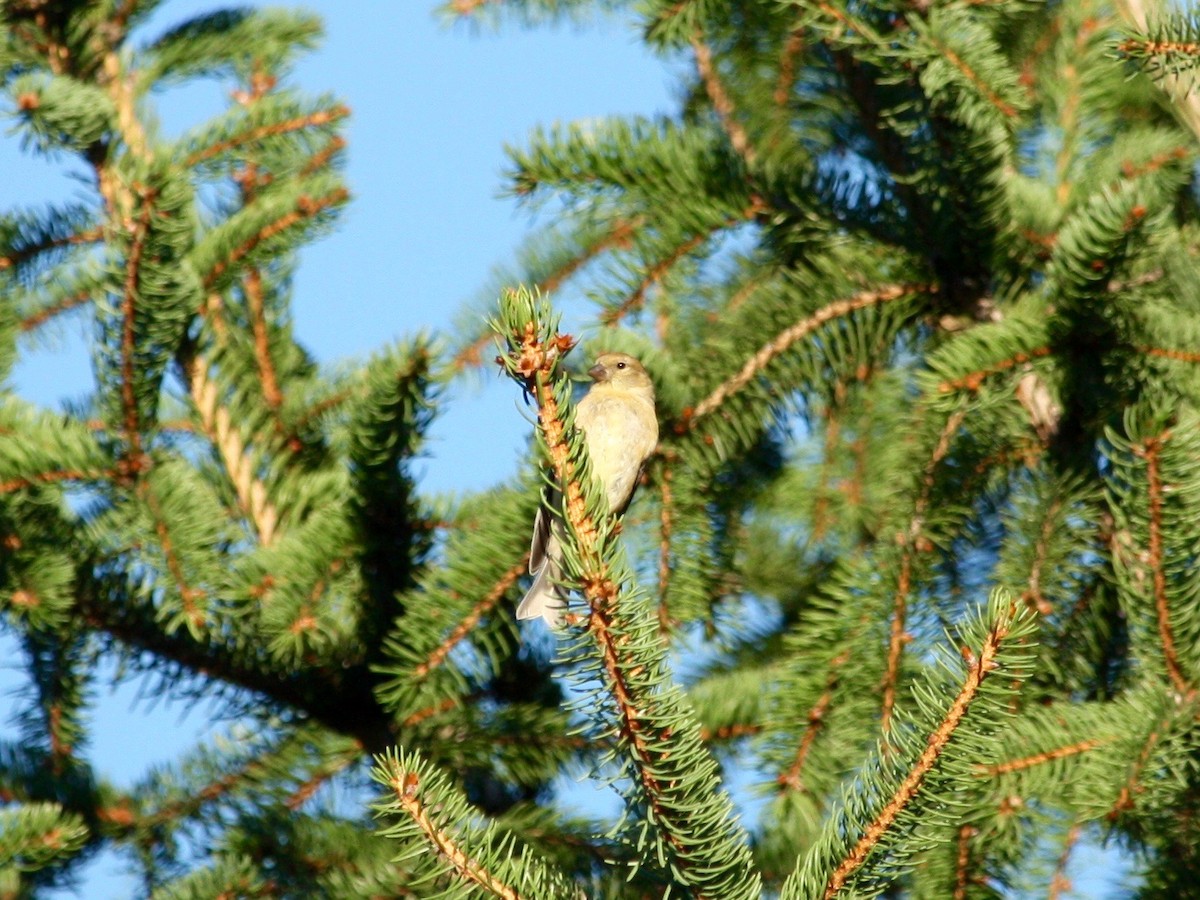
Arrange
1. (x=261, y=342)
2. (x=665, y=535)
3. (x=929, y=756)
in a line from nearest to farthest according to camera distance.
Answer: (x=929, y=756), (x=665, y=535), (x=261, y=342)

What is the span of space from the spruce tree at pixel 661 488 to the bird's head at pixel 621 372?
0.06m

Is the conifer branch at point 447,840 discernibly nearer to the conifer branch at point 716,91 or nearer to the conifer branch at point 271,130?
the conifer branch at point 271,130

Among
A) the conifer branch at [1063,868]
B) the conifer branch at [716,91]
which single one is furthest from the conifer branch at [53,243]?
the conifer branch at [1063,868]

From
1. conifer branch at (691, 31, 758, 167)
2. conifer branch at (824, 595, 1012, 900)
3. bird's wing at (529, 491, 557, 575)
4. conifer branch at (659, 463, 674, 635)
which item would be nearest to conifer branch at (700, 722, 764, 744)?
conifer branch at (659, 463, 674, 635)

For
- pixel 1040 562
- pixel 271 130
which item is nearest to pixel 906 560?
pixel 1040 562

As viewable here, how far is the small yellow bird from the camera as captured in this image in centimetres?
299

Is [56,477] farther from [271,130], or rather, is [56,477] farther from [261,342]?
[271,130]

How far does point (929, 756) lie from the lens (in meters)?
1.95

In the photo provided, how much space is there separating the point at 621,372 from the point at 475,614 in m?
0.92

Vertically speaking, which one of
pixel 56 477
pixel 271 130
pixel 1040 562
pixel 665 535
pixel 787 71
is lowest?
pixel 1040 562

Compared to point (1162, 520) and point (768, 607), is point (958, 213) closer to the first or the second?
point (1162, 520)

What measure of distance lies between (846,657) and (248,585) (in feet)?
4.48

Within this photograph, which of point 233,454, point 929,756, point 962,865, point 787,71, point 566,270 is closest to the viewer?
point 929,756

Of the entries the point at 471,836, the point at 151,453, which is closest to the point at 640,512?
the point at 151,453
